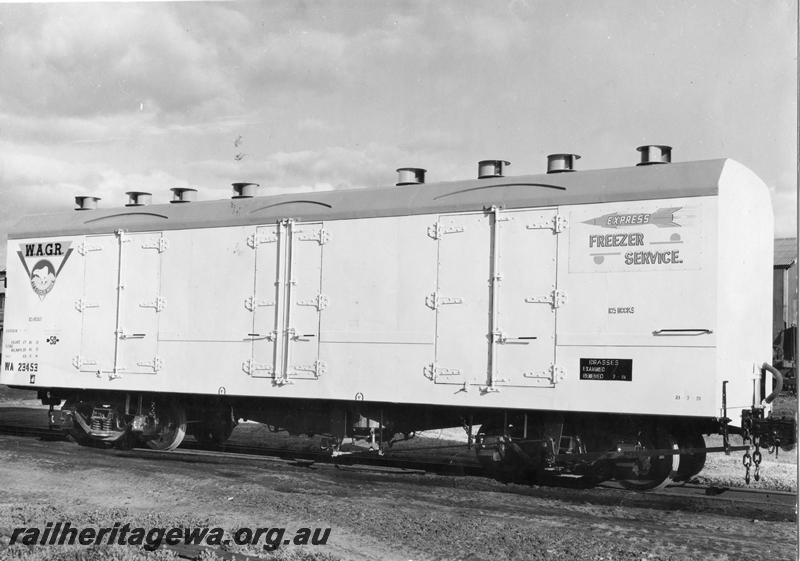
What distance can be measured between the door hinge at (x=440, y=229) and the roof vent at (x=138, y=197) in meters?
5.76

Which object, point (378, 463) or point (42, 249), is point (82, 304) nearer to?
point (42, 249)

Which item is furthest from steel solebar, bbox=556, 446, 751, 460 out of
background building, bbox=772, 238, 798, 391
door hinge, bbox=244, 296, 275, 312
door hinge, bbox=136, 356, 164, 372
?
door hinge, bbox=136, 356, 164, 372

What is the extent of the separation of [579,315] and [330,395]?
3589mm

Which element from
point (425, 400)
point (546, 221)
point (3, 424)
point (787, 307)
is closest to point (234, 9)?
point (546, 221)

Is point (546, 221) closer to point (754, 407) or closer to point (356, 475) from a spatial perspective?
point (754, 407)

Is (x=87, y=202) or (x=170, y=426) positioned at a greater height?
(x=87, y=202)

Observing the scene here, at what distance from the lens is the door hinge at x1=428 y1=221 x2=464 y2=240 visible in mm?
10323

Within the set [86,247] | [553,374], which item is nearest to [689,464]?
[553,374]

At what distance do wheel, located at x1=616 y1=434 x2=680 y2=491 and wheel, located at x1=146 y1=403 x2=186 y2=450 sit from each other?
6.85m

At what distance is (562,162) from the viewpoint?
10.5 metres

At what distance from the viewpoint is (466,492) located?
9664mm

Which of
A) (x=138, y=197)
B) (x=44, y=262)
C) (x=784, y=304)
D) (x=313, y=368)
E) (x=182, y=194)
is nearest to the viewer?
(x=313, y=368)

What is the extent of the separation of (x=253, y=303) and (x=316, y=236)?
4.58 feet

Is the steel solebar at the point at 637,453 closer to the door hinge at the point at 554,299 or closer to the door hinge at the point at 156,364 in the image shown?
the door hinge at the point at 554,299
